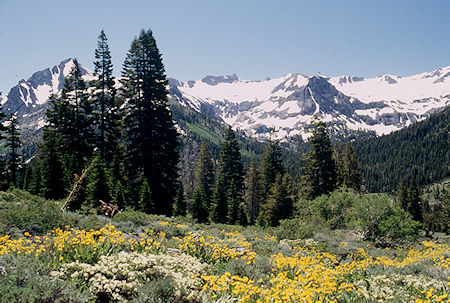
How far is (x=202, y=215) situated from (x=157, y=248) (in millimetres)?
27614

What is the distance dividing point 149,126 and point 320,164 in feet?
79.1

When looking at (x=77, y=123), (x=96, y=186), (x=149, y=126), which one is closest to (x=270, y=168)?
(x=149, y=126)

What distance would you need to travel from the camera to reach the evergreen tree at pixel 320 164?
1503 inches

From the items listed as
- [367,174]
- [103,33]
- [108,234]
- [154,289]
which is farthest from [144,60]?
[367,174]

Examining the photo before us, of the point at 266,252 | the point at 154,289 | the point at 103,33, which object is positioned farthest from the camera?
the point at 103,33

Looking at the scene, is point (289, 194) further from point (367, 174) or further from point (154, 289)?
point (367, 174)

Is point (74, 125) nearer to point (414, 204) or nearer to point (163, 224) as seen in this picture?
point (163, 224)

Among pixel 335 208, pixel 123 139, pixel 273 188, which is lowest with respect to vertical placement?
pixel 335 208

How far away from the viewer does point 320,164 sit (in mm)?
38125

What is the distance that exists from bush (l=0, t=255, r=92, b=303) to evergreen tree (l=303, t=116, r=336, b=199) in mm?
36741

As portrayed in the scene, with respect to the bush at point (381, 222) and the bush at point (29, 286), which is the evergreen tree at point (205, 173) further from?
the bush at point (29, 286)

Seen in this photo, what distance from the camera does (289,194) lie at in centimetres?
3941

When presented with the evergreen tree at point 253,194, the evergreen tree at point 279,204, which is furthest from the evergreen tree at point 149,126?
the evergreen tree at point 253,194

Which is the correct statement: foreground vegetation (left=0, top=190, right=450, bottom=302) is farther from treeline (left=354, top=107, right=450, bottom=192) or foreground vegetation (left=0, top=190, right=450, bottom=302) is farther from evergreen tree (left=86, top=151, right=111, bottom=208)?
treeline (left=354, top=107, right=450, bottom=192)
